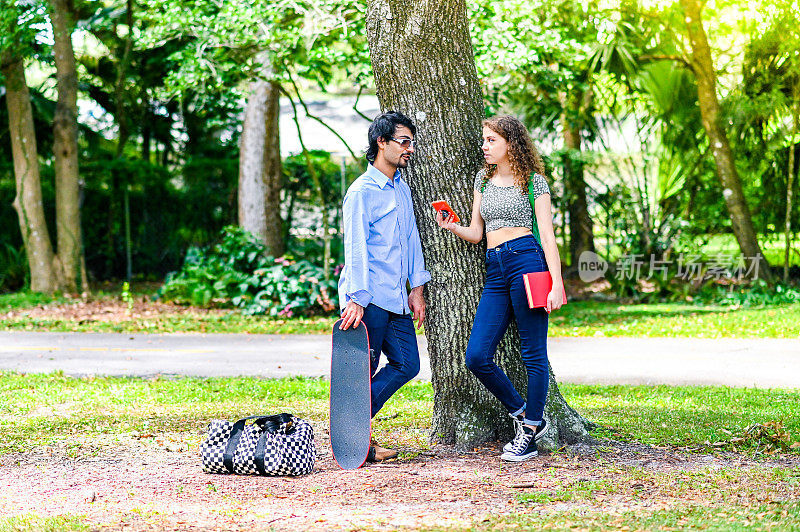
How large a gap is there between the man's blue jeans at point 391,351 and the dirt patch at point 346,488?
0.43 meters

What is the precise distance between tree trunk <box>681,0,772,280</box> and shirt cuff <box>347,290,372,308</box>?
11.4 m

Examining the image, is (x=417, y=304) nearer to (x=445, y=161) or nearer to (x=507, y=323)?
(x=507, y=323)

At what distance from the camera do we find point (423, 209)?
5281 millimetres

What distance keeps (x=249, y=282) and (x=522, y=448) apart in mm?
9220

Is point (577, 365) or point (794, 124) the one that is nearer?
point (577, 365)

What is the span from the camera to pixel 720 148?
14.8m

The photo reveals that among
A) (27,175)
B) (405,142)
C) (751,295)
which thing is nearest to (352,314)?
(405,142)

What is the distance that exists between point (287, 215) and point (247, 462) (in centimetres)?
1214

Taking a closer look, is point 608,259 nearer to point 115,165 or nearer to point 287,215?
point 287,215

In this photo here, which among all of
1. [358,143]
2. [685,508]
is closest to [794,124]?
[358,143]

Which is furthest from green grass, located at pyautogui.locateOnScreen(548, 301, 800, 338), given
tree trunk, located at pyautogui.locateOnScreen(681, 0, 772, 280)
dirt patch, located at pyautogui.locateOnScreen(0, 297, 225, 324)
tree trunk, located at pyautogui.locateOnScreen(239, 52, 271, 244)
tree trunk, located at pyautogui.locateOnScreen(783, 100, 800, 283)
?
dirt patch, located at pyautogui.locateOnScreen(0, 297, 225, 324)

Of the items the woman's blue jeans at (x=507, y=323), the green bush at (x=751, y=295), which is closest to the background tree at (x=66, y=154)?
the green bush at (x=751, y=295)

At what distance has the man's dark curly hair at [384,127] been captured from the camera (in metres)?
4.93

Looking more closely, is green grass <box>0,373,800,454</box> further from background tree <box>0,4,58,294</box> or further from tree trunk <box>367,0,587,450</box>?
background tree <box>0,4,58,294</box>
